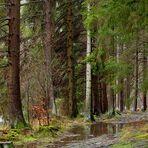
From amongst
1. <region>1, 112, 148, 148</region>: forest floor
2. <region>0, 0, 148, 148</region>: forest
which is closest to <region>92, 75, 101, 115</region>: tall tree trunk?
<region>0, 0, 148, 148</region>: forest

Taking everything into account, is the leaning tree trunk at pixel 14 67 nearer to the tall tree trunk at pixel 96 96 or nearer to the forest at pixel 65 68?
the forest at pixel 65 68

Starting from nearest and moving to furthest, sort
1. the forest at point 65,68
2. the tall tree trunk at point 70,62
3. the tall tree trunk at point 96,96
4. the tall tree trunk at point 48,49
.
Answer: the forest at point 65,68, the tall tree trunk at point 48,49, the tall tree trunk at point 70,62, the tall tree trunk at point 96,96

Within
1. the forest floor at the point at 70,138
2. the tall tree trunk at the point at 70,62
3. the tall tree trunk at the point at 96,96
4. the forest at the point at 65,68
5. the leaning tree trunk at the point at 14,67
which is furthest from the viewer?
the tall tree trunk at the point at 96,96

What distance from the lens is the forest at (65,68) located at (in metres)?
11.2

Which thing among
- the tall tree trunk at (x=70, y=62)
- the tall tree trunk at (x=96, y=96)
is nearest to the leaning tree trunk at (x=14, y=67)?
the tall tree trunk at (x=70, y=62)

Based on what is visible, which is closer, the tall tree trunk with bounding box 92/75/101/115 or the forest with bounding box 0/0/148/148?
the forest with bounding box 0/0/148/148

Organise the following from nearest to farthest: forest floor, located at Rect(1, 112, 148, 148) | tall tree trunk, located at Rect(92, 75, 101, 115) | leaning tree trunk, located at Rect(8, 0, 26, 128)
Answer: forest floor, located at Rect(1, 112, 148, 148), leaning tree trunk, located at Rect(8, 0, 26, 128), tall tree trunk, located at Rect(92, 75, 101, 115)

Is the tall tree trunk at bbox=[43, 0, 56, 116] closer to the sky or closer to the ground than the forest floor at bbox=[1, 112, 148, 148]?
closer to the sky

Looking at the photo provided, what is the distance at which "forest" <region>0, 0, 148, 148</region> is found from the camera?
11245mm

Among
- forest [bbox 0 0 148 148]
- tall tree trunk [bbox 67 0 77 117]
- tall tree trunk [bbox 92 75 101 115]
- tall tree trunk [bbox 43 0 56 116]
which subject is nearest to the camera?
forest [bbox 0 0 148 148]

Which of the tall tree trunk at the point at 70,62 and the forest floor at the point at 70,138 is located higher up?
the tall tree trunk at the point at 70,62

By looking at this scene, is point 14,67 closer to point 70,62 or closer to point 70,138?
point 70,138

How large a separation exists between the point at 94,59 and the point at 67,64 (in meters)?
2.74

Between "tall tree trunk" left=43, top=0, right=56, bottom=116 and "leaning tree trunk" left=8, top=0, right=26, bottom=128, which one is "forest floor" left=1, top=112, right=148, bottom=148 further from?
"tall tree trunk" left=43, top=0, right=56, bottom=116
